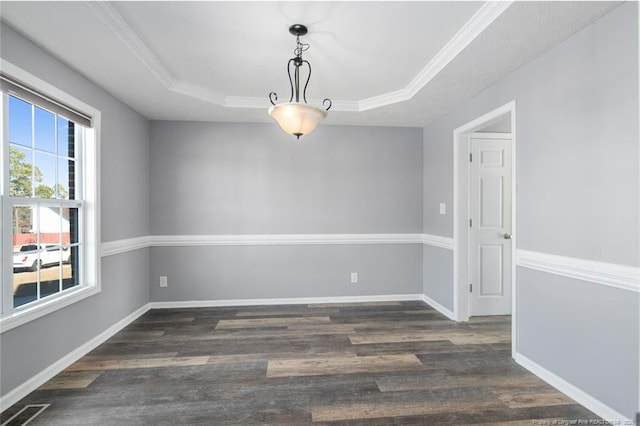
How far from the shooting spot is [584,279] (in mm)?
1918

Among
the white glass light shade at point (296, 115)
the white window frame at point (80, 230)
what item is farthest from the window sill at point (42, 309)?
the white glass light shade at point (296, 115)

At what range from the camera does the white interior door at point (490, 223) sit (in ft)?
11.3

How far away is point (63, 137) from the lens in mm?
2496

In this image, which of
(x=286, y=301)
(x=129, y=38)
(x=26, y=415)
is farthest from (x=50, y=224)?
(x=286, y=301)

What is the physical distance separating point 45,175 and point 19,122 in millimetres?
403

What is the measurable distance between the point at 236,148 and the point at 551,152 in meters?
3.22

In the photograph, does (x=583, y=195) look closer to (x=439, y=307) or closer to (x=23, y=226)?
(x=439, y=307)

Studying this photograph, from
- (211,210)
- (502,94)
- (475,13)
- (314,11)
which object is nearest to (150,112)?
(211,210)

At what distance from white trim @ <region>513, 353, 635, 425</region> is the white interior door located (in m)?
1.13

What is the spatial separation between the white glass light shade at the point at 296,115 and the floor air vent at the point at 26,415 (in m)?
2.36

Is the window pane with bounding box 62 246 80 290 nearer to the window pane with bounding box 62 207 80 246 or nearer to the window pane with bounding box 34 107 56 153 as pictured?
the window pane with bounding box 62 207 80 246

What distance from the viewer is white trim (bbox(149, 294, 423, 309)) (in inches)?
151

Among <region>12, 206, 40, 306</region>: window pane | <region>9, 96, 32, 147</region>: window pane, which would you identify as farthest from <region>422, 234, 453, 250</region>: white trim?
<region>9, 96, 32, 147</region>: window pane

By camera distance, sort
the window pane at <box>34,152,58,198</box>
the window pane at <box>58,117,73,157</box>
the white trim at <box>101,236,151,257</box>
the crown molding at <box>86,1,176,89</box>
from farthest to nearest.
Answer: the white trim at <box>101,236,151,257</box>, the window pane at <box>58,117,73,157</box>, the window pane at <box>34,152,58,198</box>, the crown molding at <box>86,1,176,89</box>
